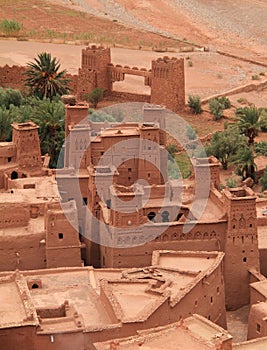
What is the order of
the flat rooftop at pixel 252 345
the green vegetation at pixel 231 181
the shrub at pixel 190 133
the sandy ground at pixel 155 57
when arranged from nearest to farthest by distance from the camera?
the flat rooftop at pixel 252 345 < the green vegetation at pixel 231 181 < the shrub at pixel 190 133 < the sandy ground at pixel 155 57

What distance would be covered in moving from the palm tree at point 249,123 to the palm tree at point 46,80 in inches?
384

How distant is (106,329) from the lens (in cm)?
3297

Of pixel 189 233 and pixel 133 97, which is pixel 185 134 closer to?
pixel 133 97

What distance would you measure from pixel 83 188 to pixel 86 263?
9.97ft

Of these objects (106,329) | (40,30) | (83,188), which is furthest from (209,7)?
(106,329)

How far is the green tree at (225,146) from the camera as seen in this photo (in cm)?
5288

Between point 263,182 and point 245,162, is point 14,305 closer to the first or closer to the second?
point 263,182

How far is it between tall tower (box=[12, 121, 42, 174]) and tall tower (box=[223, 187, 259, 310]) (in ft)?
31.2

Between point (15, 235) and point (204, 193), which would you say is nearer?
point (15, 235)

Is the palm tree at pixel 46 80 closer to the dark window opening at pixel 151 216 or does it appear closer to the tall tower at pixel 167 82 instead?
the tall tower at pixel 167 82

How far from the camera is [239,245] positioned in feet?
132

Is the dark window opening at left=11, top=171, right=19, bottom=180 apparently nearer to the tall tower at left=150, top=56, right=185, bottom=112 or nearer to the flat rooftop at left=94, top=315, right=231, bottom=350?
the tall tower at left=150, top=56, right=185, bottom=112

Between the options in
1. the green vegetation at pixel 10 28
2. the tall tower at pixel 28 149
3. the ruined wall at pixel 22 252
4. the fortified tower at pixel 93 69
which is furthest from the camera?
the green vegetation at pixel 10 28

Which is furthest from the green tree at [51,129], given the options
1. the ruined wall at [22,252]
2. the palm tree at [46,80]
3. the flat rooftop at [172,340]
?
the flat rooftop at [172,340]
